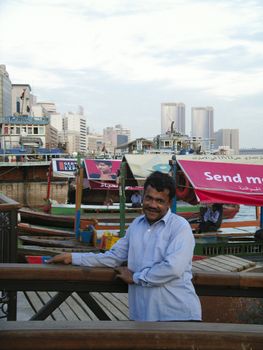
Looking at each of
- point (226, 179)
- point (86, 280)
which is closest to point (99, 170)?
point (226, 179)

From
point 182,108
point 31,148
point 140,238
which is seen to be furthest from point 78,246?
point 182,108

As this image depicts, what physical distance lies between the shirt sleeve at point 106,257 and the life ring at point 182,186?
686cm

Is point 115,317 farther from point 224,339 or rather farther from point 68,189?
point 68,189

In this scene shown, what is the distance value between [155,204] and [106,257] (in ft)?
1.41

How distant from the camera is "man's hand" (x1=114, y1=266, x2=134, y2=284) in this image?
2.53 meters

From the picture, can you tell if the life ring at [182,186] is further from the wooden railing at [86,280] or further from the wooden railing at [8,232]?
the wooden railing at [86,280]

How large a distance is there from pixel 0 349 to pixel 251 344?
1.12m

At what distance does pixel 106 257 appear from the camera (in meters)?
2.72

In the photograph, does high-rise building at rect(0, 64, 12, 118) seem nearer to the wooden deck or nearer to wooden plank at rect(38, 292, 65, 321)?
the wooden deck

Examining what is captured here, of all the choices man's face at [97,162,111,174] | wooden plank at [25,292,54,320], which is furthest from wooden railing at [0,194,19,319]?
man's face at [97,162,111,174]

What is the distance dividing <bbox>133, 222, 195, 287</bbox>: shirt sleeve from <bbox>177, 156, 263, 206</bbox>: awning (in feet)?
21.5

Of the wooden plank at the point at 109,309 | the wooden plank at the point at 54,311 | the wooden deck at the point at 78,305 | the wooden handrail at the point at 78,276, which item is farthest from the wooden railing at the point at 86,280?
the wooden plank at the point at 109,309

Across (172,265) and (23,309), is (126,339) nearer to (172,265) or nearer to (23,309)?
(172,265)

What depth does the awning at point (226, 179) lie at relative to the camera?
8.97 meters
